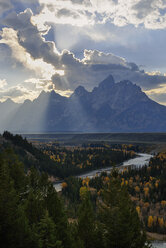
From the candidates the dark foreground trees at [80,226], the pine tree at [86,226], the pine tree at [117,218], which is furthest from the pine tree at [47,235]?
the pine tree at [117,218]

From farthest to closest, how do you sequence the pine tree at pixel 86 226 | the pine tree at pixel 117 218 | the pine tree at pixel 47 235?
the pine tree at pixel 86 226
the pine tree at pixel 117 218
the pine tree at pixel 47 235

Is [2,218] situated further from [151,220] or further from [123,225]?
[151,220]

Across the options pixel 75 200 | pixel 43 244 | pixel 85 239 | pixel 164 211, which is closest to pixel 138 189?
pixel 164 211

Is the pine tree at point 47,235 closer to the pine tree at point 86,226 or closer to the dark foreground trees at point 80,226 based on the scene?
the dark foreground trees at point 80,226

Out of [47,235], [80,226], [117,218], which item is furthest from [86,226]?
[47,235]

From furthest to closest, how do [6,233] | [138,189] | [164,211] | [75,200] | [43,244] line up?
1. [138,189]
2. [75,200]
3. [164,211]
4. [6,233]
5. [43,244]

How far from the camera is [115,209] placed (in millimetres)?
38594

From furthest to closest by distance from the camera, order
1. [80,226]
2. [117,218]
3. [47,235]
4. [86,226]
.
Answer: [80,226]
[86,226]
[117,218]
[47,235]

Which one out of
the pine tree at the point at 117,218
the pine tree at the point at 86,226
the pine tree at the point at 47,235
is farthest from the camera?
the pine tree at the point at 86,226

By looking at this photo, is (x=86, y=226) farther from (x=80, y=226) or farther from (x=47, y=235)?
(x=47, y=235)

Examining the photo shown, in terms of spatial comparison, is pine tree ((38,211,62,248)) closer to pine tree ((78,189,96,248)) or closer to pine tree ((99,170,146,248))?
pine tree ((78,189,96,248))

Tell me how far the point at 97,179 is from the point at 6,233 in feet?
461

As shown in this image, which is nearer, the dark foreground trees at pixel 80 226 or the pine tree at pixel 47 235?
the pine tree at pixel 47 235

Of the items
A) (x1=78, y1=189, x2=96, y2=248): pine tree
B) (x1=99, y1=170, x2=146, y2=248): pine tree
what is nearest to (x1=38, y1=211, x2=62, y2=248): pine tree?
(x1=78, y1=189, x2=96, y2=248): pine tree
